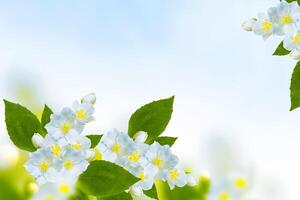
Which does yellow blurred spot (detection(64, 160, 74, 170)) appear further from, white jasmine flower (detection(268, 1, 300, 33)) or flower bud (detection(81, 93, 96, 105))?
white jasmine flower (detection(268, 1, 300, 33))

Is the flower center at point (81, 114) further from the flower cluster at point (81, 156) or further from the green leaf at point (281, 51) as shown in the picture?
the green leaf at point (281, 51)

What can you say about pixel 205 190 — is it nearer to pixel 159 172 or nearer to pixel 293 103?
pixel 159 172

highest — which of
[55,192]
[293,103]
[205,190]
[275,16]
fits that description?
[275,16]

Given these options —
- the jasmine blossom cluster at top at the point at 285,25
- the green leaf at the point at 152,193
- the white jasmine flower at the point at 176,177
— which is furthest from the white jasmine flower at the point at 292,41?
the green leaf at the point at 152,193

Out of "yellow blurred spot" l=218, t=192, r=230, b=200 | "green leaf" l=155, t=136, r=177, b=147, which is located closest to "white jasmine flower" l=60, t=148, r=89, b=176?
"green leaf" l=155, t=136, r=177, b=147

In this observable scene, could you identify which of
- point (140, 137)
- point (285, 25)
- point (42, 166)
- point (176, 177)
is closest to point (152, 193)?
point (176, 177)

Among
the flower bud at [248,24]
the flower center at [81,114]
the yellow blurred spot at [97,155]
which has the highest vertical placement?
the flower bud at [248,24]

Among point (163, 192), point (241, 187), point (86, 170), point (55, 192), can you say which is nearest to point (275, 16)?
point (241, 187)
